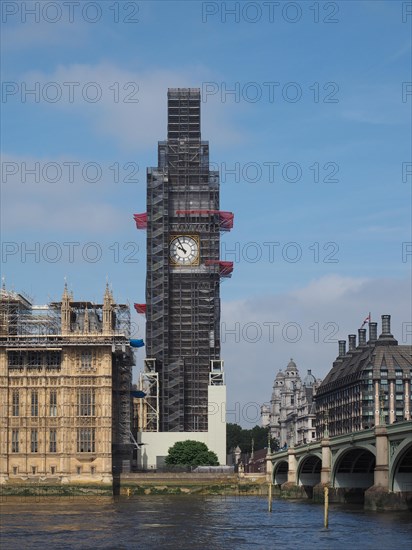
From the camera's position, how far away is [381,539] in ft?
297

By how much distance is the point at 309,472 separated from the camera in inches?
7269

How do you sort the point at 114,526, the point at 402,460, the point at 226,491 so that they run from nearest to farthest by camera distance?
the point at 114,526
the point at 402,460
the point at 226,491

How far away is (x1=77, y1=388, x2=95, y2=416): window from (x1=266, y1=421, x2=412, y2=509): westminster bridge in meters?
33.9

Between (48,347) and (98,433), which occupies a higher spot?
(48,347)

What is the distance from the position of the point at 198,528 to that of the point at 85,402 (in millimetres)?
83646

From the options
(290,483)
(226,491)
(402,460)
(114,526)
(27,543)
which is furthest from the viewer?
(226,491)

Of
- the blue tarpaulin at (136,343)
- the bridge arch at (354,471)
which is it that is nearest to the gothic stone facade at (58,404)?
the blue tarpaulin at (136,343)

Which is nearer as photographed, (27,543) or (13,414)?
(27,543)

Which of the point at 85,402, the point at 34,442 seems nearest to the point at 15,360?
the point at 85,402

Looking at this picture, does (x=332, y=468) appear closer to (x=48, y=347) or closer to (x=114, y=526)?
(x=114, y=526)

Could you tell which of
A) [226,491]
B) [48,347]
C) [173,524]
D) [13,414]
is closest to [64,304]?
[48,347]

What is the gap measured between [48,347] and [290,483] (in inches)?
1813

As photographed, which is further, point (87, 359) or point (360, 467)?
point (87, 359)

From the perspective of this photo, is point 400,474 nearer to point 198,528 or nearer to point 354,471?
point 198,528
